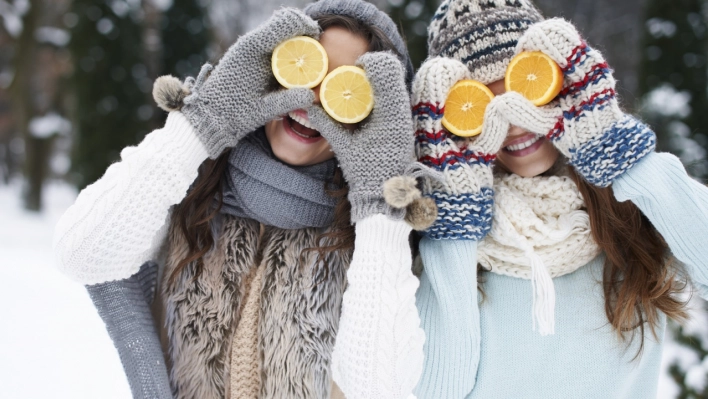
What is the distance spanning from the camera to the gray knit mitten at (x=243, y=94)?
164cm

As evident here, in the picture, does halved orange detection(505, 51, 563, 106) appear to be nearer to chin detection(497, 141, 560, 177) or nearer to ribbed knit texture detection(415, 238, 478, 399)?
chin detection(497, 141, 560, 177)

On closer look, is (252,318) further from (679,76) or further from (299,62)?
(679,76)

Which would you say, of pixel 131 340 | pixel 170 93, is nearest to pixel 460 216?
pixel 170 93

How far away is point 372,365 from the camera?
145cm

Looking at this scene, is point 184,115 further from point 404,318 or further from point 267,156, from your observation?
point 404,318

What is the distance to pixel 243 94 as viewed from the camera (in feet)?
5.48

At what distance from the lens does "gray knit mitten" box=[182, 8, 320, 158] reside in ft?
5.39

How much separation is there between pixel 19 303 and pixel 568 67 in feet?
19.0

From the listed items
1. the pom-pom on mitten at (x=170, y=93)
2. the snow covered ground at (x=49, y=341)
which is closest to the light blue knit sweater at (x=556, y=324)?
the pom-pom on mitten at (x=170, y=93)

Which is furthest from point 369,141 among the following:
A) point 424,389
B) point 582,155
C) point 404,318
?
point 424,389

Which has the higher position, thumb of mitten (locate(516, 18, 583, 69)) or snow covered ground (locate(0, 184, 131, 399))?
thumb of mitten (locate(516, 18, 583, 69))

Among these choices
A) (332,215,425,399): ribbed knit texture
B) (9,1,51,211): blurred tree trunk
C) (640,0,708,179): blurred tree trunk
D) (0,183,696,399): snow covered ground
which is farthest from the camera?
(9,1,51,211): blurred tree trunk

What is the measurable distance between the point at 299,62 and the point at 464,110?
1.91 ft

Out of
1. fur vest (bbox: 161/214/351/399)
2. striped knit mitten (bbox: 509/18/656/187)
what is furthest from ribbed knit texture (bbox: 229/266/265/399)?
striped knit mitten (bbox: 509/18/656/187)
